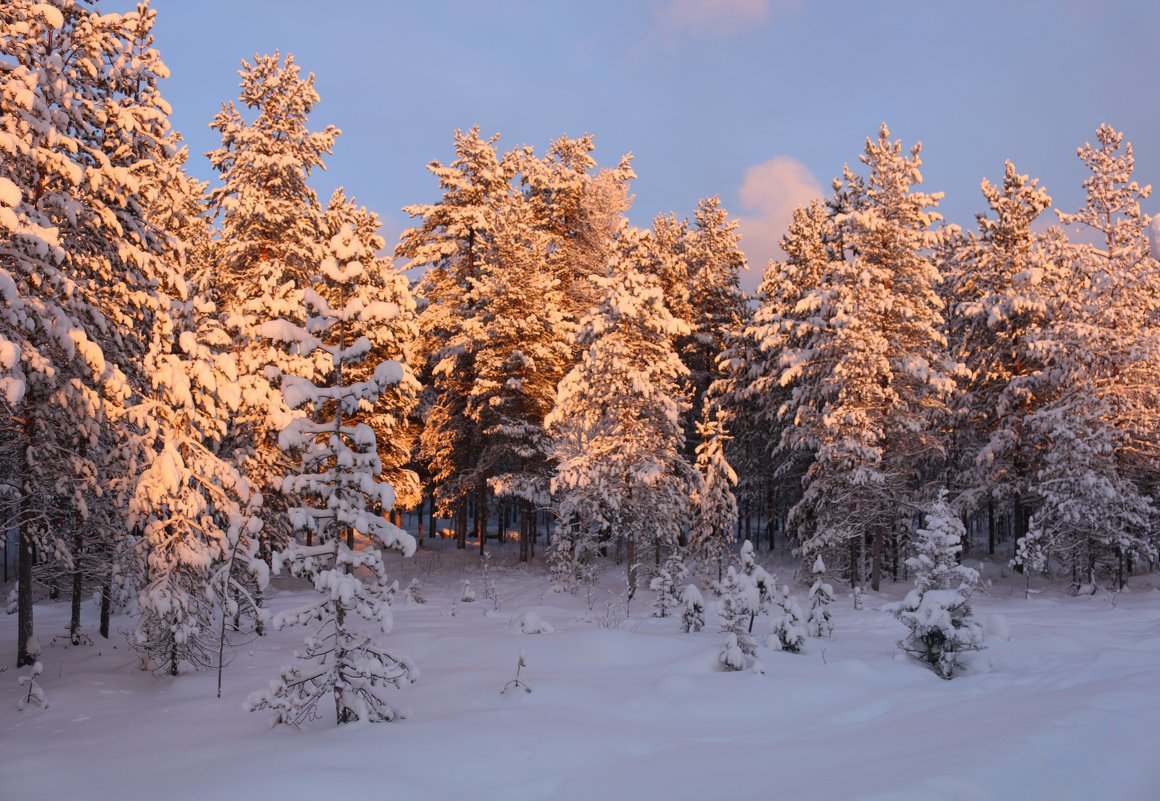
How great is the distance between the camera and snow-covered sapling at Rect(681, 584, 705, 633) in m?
12.7

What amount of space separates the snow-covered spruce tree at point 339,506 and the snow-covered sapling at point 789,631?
5829mm

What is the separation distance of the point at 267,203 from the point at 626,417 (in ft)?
35.1

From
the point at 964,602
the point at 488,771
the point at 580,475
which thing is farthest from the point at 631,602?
the point at 488,771

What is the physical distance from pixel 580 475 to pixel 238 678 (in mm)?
10277

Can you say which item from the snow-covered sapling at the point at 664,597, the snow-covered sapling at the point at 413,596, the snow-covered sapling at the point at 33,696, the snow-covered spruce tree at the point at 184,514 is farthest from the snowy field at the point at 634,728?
the snow-covered sapling at the point at 413,596

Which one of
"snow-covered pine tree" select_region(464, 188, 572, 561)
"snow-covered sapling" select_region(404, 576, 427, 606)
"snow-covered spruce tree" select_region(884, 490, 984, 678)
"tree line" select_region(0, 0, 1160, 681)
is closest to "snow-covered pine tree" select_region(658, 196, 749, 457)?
"tree line" select_region(0, 0, 1160, 681)

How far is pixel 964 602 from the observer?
994 cm

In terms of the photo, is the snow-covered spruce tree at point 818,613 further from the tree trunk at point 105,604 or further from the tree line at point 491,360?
the tree trunk at point 105,604

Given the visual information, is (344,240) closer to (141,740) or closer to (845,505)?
(141,740)

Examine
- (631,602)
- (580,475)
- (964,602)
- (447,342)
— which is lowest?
(631,602)

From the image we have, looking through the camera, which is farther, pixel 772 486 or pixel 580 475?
pixel 772 486

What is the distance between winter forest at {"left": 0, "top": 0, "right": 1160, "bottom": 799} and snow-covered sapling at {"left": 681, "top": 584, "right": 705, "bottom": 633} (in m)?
0.07

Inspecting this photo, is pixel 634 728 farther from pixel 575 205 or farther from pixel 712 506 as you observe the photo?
pixel 575 205

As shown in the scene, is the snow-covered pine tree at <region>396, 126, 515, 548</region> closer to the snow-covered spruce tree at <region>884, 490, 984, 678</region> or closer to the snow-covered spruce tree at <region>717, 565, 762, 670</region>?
the snow-covered spruce tree at <region>717, 565, 762, 670</region>
